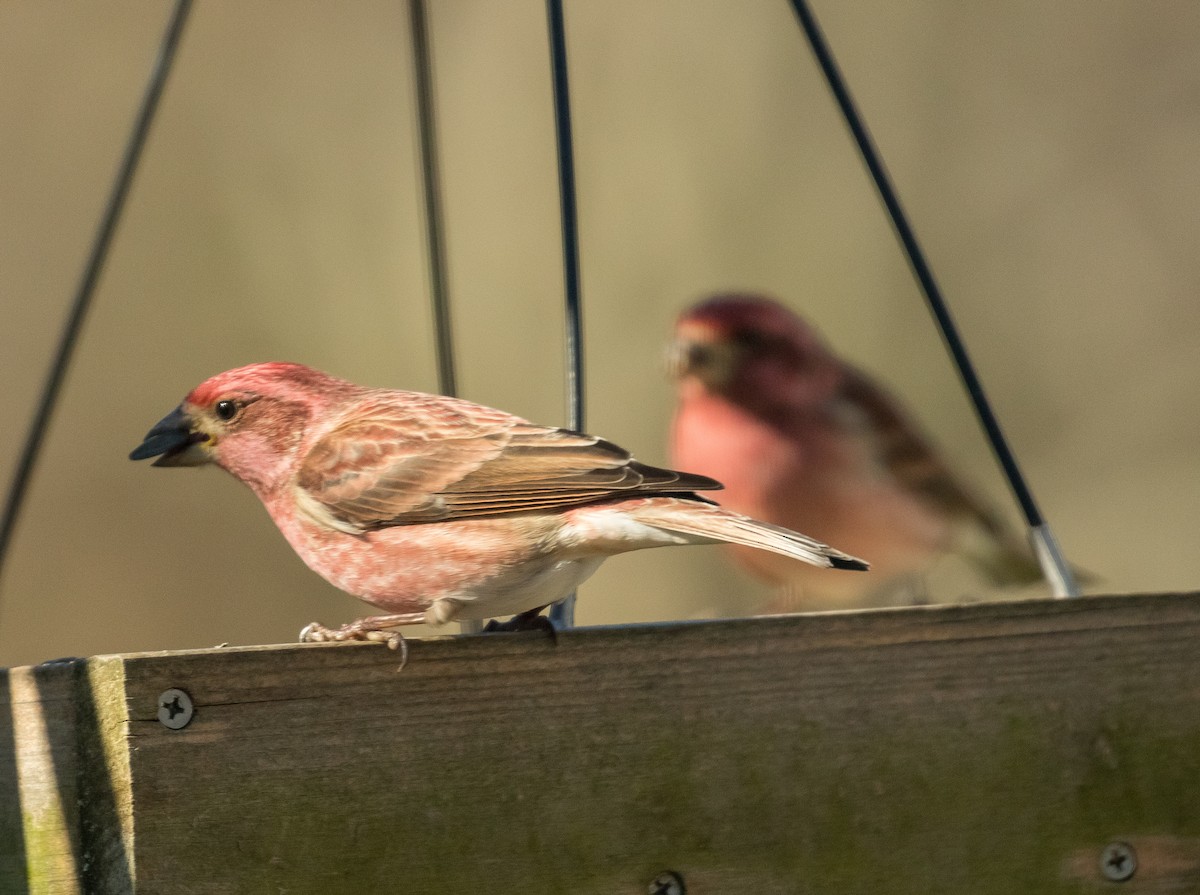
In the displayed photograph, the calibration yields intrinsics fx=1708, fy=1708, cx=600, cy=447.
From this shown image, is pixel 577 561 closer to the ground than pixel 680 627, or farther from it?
farther from it

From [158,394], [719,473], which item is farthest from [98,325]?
[719,473]

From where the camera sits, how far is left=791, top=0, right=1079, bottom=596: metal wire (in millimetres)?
2879

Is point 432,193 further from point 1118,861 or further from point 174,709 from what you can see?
point 1118,861

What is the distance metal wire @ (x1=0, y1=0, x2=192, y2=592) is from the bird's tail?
43.2 inches

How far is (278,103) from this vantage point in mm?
7797

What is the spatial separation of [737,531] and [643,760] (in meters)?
0.50

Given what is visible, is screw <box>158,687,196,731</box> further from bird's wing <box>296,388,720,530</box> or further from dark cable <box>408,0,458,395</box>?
dark cable <box>408,0,458,395</box>

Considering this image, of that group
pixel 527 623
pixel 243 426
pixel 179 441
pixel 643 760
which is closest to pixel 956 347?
pixel 527 623

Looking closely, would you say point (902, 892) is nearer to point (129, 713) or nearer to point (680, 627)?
point (680, 627)

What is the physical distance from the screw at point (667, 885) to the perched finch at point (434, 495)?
519 mm

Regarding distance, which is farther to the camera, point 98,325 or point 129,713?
point 98,325

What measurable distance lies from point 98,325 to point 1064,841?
575 centimetres

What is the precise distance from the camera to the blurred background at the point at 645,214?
731 centimetres

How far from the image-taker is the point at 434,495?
10.0 feet
